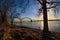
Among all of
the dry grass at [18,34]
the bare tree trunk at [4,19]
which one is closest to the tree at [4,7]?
the bare tree trunk at [4,19]

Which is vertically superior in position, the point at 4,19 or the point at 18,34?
the point at 4,19

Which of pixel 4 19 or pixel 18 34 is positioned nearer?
pixel 18 34

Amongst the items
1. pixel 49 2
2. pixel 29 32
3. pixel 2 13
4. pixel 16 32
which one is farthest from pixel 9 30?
pixel 49 2

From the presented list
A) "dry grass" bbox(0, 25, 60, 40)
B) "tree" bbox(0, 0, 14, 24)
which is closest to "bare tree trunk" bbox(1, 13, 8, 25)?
"tree" bbox(0, 0, 14, 24)

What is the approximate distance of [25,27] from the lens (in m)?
10.3

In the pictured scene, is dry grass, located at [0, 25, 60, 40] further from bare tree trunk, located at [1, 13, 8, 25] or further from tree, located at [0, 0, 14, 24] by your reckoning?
tree, located at [0, 0, 14, 24]

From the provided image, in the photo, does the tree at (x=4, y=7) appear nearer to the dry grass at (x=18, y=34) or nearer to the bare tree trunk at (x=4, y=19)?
the bare tree trunk at (x=4, y=19)

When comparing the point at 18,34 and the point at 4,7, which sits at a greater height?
the point at 4,7

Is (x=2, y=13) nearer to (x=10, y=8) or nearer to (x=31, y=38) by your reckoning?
(x=10, y=8)

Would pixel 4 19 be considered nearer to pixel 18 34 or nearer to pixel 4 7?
pixel 4 7

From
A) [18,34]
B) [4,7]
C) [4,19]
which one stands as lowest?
[18,34]

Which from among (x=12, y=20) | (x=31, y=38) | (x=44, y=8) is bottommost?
(x=31, y=38)

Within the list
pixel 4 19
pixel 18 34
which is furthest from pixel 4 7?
pixel 18 34

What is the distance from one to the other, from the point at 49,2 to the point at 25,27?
2.38 m
